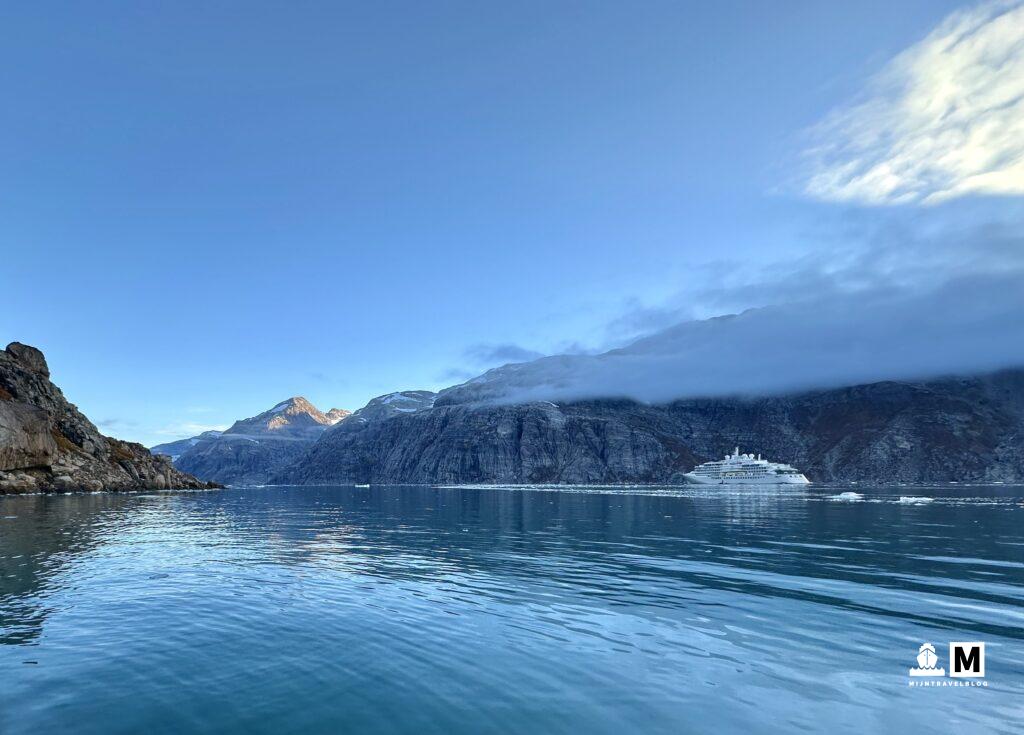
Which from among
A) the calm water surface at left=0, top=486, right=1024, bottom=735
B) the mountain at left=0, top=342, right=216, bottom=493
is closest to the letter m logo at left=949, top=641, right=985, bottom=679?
the calm water surface at left=0, top=486, right=1024, bottom=735

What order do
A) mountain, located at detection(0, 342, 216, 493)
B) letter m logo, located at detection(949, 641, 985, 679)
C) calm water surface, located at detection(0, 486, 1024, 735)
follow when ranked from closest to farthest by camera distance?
calm water surface, located at detection(0, 486, 1024, 735)
letter m logo, located at detection(949, 641, 985, 679)
mountain, located at detection(0, 342, 216, 493)

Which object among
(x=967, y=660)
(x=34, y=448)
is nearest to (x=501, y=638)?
(x=967, y=660)

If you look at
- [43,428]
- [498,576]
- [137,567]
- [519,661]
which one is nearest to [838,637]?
[519,661]

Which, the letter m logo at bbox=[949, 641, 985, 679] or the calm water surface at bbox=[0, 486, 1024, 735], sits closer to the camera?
the calm water surface at bbox=[0, 486, 1024, 735]

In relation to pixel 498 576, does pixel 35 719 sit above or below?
above

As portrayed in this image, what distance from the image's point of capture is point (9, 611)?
87.6 ft

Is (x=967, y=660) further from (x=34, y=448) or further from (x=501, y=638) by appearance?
(x=34, y=448)

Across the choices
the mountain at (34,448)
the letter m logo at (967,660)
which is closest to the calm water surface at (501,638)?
the letter m logo at (967,660)

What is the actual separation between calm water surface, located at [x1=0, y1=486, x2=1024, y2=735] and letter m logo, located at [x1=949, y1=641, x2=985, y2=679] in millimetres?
499

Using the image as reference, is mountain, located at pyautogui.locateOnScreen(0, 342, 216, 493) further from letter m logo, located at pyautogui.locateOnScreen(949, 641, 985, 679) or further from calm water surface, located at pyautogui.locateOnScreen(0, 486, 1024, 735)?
letter m logo, located at pyautogui.locateOnScreen(949, 641, 985, 679)

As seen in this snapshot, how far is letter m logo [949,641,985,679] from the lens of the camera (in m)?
19.6

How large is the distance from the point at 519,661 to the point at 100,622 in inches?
804

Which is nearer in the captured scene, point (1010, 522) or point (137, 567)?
point (137, 567)

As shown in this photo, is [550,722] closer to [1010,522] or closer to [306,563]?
[306,563]
